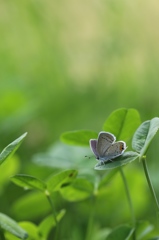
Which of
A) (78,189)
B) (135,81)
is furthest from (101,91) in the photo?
(78,189)

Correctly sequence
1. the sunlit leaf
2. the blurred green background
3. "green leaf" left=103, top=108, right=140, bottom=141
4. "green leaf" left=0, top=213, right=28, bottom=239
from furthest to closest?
1. the blurred green background
2. the sunlit leaf
3. "green leaf" left=103, top=108, right=140, bottom=141
4. "green leaf" left=0, top=213, right=28, bottom=239

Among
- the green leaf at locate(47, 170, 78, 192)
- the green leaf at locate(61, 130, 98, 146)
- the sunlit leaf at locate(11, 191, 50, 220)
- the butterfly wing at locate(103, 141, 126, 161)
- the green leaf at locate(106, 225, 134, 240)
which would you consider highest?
the butterfly wing at locate(103, 141, 126, 161)

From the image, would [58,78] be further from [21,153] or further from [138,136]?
[138,136]

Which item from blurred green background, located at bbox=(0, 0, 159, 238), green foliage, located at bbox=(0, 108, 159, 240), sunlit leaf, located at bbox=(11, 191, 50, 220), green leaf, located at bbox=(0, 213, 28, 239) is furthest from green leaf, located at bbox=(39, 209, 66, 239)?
blurred green background, located at bbox=(0, 0, 159, 238)

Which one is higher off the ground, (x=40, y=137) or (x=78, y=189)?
(x=78, y=189)

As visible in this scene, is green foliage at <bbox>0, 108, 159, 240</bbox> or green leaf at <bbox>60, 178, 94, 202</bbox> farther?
green leaf at <bbox>60, 178, 94, 202</bbox>

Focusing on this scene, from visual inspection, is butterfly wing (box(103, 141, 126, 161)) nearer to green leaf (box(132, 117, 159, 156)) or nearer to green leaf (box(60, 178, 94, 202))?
green leaf (box(132, 117, 159, 156))
